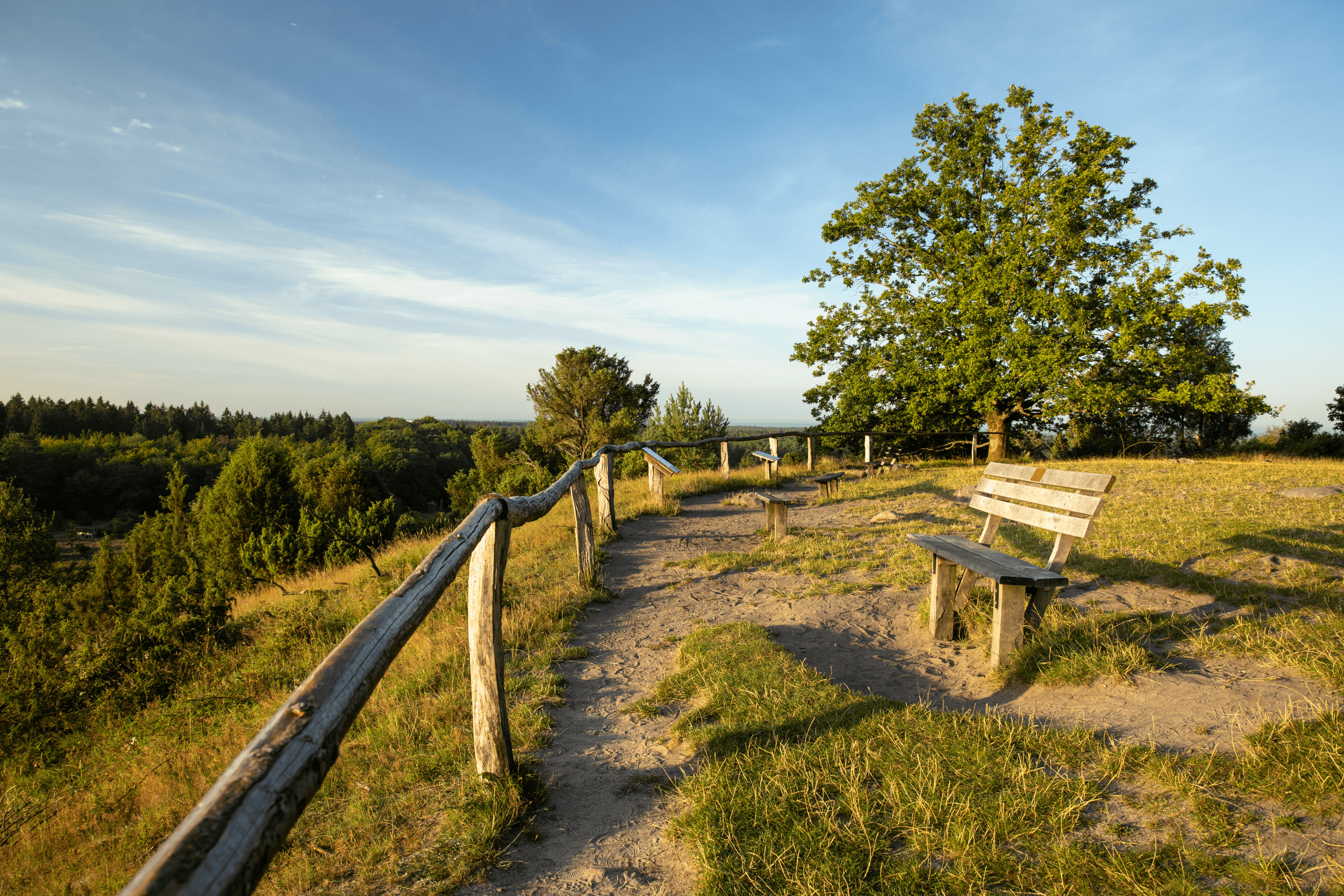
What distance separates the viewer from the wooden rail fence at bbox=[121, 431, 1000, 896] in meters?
1.00

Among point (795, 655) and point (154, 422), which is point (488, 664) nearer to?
point (795, 655)

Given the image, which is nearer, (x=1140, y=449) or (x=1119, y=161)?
(x=1119, y=161)

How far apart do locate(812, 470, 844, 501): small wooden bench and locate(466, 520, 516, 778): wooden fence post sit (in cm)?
870

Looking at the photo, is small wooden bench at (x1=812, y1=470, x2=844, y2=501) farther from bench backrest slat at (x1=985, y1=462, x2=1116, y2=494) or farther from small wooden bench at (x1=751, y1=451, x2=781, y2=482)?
bench backrest slat at (x1=985, y1=462, x2=1116, y2=494)

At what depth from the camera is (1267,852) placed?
1955 mm

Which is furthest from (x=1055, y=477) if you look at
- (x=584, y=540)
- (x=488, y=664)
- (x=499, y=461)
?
(x=499, y=461)

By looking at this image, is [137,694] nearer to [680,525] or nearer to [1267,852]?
[680,525]

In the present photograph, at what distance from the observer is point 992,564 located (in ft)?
12.7

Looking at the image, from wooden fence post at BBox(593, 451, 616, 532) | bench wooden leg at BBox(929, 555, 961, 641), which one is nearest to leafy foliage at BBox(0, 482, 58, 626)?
wooden fence post at BBox(593, 451, 616, 532)

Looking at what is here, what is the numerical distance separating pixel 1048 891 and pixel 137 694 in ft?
31.1

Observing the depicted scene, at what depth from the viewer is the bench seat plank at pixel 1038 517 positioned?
4.01 m

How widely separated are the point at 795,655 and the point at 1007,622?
1.44m

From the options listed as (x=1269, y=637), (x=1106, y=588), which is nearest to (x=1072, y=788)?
(x=1269, y=637)

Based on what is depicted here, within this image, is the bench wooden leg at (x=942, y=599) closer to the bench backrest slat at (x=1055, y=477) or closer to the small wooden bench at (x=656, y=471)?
the bench backrest slat at (x=1055, y=477)
